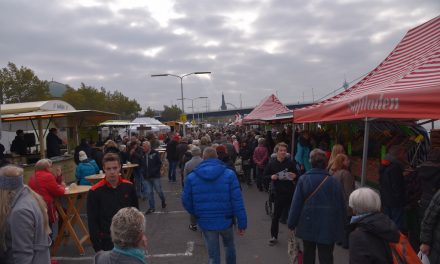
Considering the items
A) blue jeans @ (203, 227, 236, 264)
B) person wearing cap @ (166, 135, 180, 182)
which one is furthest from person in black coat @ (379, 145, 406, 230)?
person wearing cap @ (166, 135, 180, 182)

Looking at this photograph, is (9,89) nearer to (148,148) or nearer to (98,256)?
(148,148)

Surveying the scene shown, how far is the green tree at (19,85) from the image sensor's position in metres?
34.3

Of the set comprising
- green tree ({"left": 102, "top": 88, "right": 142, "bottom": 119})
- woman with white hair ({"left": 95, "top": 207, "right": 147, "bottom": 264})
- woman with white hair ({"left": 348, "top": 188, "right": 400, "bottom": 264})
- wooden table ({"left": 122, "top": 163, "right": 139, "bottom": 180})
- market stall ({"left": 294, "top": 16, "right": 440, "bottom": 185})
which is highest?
green tree ({"left": 102, "top": 88, "right": 142, "bottom": 119})

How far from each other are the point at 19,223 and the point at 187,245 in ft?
12.8

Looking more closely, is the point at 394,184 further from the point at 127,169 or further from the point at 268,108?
the point at 268,108

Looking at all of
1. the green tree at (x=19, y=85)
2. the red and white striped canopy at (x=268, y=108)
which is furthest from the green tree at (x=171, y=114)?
the red and white striped canopy at (x=268, y=108)

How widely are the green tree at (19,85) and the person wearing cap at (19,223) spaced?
1389 inches

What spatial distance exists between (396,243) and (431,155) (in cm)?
237

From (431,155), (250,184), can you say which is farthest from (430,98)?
(250,184)

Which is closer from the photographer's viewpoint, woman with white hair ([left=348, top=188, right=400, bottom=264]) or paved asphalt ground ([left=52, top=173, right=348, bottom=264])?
woman with white hair ([left=348, top=188, right=400, bottom=264])

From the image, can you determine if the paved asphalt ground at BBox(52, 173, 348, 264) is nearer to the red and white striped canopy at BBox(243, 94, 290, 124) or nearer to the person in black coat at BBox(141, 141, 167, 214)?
the person in black coat at BBox(141, 141, 167, 214)

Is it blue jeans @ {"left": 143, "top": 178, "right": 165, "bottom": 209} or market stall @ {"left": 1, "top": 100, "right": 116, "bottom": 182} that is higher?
market stall @ {"left": 1, "top": 100, "right": 116, "bottom": 182}

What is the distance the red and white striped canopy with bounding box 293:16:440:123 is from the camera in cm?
350

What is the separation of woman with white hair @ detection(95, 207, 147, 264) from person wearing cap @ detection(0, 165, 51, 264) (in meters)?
1.10
